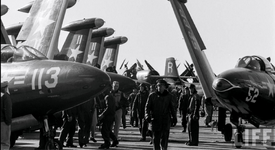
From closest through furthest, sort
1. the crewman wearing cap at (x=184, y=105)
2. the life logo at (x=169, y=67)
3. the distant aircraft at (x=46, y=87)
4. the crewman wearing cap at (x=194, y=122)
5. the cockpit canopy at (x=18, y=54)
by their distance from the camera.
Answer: the distant aircraft at (x=46, y=87)
the cockpit canopy at (x=18, y=54)
the crewman wearing cap at (x=194, y=122)
the crewman wearing cap at (x=184, y=105)
the life logo at (x=169, y=67)

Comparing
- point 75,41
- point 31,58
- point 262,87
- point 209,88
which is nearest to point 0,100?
point 31,58

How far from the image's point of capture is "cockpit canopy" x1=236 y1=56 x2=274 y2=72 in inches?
470

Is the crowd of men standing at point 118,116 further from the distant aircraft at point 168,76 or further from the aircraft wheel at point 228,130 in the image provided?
the distant aircraft at point 168,76

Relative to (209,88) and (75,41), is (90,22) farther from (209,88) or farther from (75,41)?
(209,88)

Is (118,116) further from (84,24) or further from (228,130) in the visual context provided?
(84,24)

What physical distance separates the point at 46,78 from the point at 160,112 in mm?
2595

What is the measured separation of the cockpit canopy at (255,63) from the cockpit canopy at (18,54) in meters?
5.52

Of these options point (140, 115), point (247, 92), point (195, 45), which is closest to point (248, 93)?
point (247, 92)

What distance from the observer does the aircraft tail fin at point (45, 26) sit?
1720cm

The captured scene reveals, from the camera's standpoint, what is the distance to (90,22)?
23.2 m

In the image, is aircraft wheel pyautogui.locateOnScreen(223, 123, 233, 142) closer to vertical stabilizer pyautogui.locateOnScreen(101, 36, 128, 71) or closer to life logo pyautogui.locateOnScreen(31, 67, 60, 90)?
life logo pyautogui.locateOnScreen(31, 67, 60, 90)

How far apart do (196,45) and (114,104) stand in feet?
21.1

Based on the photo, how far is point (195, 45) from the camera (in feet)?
58.3

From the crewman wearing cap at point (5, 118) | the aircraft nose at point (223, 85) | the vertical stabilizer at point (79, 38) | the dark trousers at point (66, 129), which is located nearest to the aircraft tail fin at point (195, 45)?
the aircraft nose at point (223, 85)
